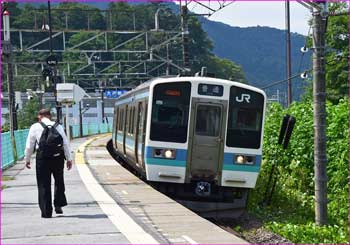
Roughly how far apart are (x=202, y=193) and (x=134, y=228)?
16.7 ft

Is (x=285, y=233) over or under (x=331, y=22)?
under

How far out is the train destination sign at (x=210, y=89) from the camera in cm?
1262

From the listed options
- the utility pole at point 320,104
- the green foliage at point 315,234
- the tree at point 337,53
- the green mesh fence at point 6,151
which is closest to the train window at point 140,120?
the green foliage at point 315,234

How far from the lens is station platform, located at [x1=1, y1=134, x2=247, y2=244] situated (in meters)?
7.28

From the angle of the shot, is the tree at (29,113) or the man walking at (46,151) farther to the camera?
the tree at (29,113)

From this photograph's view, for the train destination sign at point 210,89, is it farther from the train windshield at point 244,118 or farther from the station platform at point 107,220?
the station platform at point 107,220

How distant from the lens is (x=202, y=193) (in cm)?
1287

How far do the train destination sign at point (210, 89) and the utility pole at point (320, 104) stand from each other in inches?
94.3

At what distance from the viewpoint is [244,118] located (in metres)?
12.7

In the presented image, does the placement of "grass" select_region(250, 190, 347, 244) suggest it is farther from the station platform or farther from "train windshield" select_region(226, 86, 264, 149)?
the station platform

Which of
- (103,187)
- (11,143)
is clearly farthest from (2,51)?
(103,187)

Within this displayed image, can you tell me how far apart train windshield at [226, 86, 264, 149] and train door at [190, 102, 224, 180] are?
0.73 ft

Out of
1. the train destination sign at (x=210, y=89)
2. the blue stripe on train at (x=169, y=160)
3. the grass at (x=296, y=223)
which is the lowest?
the grass at (x=296, y=223)

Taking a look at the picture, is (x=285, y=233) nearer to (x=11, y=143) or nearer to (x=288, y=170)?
(x=288, y=170)
